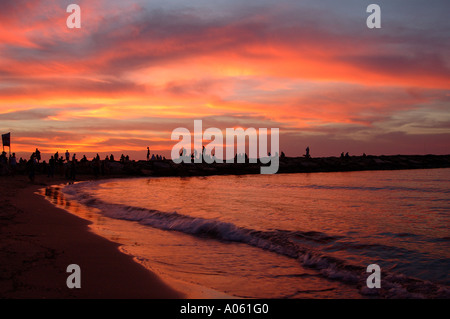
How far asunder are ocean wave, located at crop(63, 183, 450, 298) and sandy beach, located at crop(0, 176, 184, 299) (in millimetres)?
3193

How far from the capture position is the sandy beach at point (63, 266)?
17.6ft

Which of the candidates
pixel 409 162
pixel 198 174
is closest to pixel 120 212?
pixel 198 174

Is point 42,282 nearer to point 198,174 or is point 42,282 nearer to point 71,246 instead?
point 71,246

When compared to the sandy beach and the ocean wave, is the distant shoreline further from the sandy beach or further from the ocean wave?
the sandy beach

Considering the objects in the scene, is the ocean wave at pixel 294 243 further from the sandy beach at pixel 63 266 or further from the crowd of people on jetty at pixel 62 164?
the crowd of people on jetty at pixel 62 164

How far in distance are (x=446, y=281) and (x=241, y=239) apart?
545cm

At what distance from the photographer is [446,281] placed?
251 inches

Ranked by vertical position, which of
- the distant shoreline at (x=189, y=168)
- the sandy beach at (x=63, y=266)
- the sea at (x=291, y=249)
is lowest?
the sea at (x=291, y=249)

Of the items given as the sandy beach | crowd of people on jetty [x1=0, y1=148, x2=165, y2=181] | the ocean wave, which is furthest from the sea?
crowd of people on jetty [x1=0, y1=148, x2=165, y2=181]

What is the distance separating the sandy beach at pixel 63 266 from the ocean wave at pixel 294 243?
3193 millimetres

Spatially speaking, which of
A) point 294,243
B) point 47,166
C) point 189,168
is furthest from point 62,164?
point 294,243

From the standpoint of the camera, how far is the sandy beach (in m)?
5.36

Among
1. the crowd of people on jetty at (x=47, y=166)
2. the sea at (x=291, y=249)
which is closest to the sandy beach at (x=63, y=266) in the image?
the sea at (x=291, y=249)

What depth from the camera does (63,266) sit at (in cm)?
663
